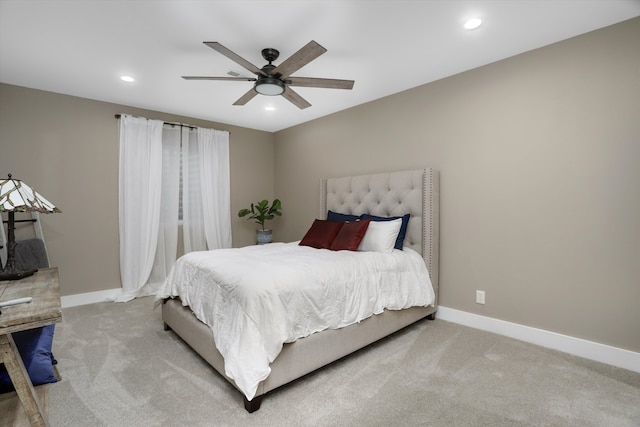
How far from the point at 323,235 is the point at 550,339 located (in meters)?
2.17

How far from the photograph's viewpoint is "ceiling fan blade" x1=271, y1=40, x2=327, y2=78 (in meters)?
1.93

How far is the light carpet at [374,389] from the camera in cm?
169

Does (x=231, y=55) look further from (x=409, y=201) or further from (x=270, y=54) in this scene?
(x=409, y=201)

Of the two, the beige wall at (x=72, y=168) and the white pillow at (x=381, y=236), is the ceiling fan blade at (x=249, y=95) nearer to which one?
the white pillow at (x=381, y=236)

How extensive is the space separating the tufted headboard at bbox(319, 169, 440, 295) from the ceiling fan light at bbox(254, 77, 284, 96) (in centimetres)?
158

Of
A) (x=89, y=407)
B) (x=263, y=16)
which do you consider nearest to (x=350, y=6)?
(x=263, y=16)

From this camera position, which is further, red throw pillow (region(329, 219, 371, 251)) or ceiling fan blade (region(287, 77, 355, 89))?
red throw pillow (region(329, 219, 371, 251))

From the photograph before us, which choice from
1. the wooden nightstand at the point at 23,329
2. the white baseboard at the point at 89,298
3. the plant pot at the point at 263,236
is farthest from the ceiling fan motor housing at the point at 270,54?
the white baseboard at the point at 89,298

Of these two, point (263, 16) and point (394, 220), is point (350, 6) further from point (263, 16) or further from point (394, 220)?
point (394, 220)

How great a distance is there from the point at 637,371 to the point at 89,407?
3580 millimetres

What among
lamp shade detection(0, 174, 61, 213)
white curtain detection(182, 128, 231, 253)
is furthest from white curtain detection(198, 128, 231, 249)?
lamp shade detection(0, 174, 61, 213)

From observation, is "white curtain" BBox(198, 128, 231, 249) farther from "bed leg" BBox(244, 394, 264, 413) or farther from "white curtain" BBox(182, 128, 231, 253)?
"bed leg" BBox(244, 394, 264, 413)

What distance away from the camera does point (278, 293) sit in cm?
189

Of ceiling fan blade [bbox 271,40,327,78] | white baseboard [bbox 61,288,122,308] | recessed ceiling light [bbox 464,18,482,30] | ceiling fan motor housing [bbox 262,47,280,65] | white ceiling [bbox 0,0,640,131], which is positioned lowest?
white baseboard [bbox 61,288,122,308]
